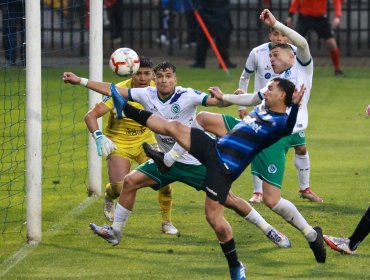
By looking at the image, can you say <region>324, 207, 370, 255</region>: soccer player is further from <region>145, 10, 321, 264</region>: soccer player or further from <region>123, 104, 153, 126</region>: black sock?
<region>123, 104, 153, 126</region>: black sock

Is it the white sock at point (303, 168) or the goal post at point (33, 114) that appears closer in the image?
the goal post at point (33, 114)

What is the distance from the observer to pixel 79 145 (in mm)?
18109

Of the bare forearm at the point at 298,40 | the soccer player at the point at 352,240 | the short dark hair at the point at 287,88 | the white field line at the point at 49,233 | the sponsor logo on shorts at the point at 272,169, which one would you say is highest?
the bare forearm at the point at 298,40

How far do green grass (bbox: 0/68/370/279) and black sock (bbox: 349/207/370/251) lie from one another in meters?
0.12

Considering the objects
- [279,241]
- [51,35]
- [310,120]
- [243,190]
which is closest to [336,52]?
[310,120]

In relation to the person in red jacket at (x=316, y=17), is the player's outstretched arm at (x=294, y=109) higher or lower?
higher

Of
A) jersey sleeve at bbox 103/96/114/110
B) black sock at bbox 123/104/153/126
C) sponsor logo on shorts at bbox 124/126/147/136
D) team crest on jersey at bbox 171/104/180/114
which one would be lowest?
sponsor logo on shorts at bbox 124/126/147/136

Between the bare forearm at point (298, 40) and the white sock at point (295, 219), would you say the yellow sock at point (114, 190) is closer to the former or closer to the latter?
the white sock at point (295, 219)

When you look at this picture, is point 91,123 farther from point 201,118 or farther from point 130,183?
point 201,118

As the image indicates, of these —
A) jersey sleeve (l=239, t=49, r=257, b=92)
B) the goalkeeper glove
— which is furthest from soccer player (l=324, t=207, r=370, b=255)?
jersey sleeve (l=239, t=49, r=257, b=92)

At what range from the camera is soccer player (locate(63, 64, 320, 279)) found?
32.0ft

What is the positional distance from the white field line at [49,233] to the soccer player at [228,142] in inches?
67.8

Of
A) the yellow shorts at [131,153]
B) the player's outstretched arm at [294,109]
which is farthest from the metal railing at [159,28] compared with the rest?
the player's outstretched arm at [294,109]

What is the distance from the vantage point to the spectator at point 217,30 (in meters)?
27.5
